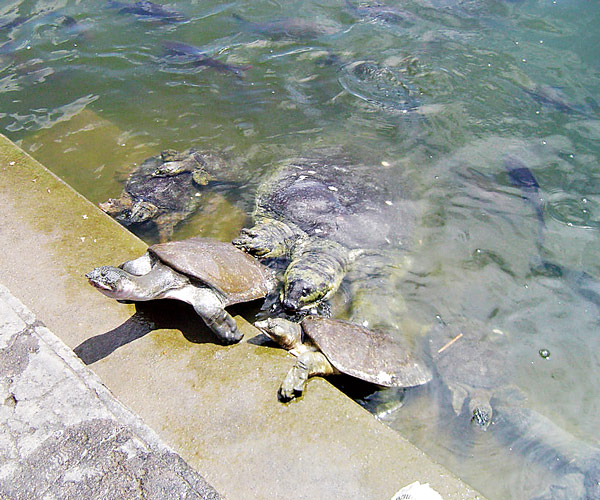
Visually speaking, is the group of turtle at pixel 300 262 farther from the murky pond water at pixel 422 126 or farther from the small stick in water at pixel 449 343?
the murky pond water at pixel 422 126

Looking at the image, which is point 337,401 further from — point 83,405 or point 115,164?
point 115,164

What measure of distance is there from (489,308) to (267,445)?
2452 millimetres

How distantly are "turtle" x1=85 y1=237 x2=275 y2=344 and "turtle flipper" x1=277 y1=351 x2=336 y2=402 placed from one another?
47 centimetres

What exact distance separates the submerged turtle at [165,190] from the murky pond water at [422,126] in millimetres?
195

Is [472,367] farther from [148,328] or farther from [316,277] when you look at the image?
[148,328]

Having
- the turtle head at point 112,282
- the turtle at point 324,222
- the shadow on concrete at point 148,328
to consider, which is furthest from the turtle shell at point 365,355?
the turtle head at point 112,282

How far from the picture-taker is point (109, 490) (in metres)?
2.19

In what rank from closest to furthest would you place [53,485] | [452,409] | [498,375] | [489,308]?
1. [53,485]
2. [452,409]
3. [498,375]
4. [489,308]

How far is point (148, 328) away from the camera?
3.19 m

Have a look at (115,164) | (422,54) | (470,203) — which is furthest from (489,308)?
(422,54)

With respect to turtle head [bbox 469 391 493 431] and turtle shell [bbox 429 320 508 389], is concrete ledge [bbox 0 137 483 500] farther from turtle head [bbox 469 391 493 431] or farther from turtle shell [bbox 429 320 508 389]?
turtle shell [bbox 429 320 508 389]

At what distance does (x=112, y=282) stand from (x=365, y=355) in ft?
5.55

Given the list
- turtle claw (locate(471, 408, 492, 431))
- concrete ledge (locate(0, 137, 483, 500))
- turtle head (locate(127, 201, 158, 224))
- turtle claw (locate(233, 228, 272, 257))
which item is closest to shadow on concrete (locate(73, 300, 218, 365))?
concrete ledge (locate(0, 137, 483, 500))

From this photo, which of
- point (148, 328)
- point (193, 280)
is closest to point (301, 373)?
point (193, 280)
